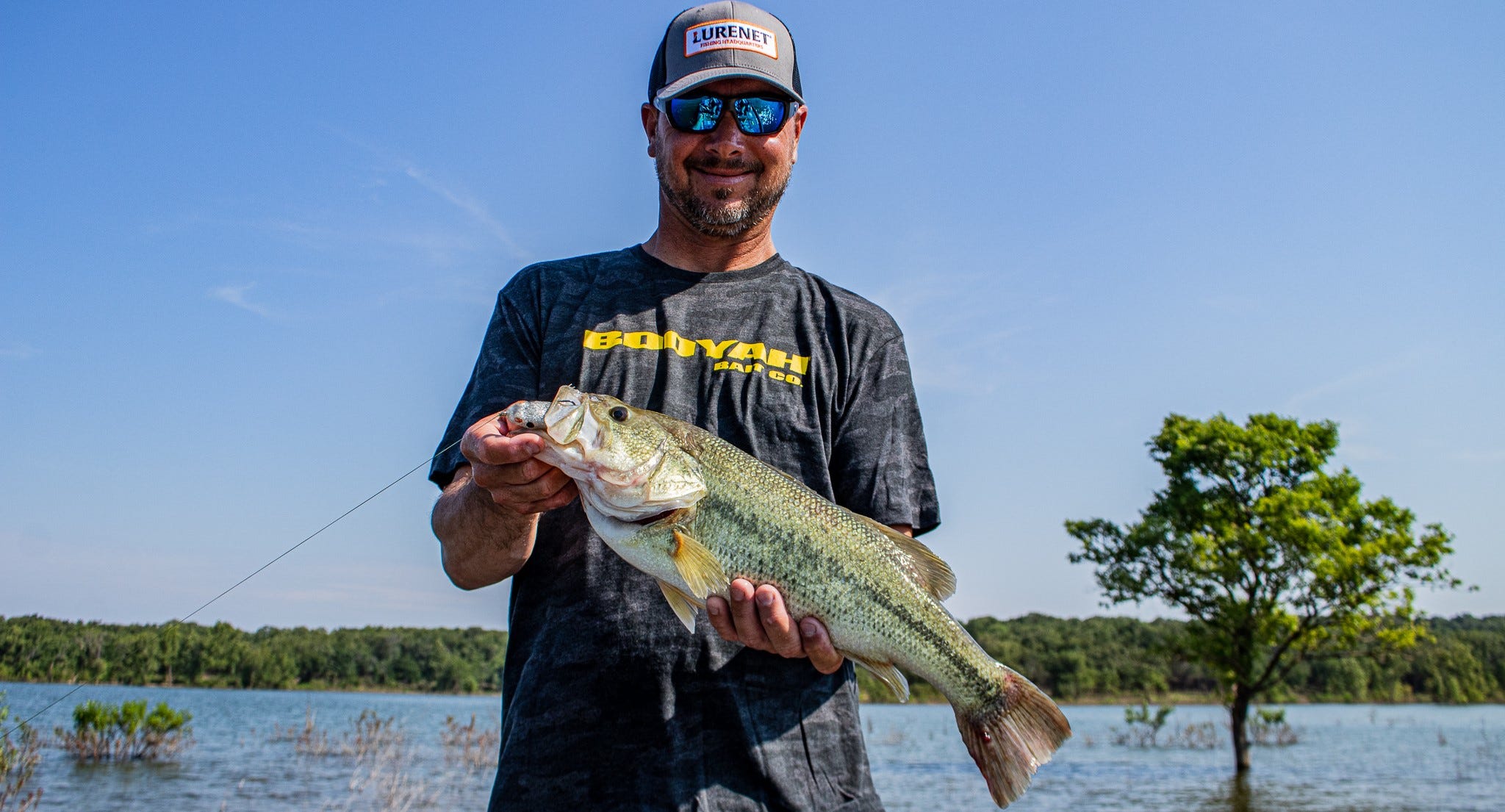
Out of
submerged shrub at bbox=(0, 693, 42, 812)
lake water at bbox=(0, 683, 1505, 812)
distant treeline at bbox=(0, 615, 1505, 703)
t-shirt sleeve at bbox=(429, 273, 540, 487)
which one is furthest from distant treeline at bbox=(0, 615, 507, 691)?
t-shirt sleeve at bbox=(429, 273, 540, 487)

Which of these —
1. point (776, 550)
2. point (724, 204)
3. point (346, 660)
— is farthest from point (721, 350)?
point (346, 660)

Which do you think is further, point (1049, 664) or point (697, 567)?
point (1049, 664)

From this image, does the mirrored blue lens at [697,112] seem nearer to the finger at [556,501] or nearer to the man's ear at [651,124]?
the man's ear at [651,124]

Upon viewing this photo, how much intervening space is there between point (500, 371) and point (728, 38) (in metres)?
1.46

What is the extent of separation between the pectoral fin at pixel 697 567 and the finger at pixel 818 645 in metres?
0.27

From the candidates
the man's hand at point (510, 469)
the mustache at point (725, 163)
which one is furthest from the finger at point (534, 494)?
the mustache at point (725, 163)

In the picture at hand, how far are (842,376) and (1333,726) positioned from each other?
69.7 metres

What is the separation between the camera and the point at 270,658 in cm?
8812

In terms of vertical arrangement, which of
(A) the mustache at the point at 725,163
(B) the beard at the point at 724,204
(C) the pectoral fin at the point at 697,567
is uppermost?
(A) the mustache at the point at 725,163

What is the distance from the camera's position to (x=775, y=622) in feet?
8.25

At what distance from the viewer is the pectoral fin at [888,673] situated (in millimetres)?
2682

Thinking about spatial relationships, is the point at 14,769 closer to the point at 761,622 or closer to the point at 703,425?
the point at 703,425

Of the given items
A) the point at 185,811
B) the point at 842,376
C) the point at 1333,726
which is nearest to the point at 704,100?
the point at 842,376

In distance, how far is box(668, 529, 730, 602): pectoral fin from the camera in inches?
101
